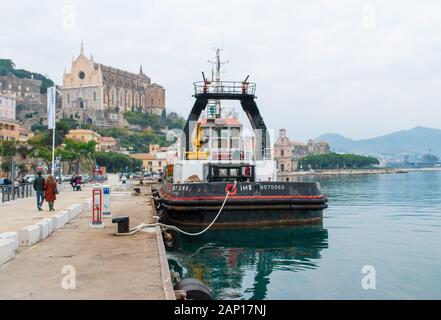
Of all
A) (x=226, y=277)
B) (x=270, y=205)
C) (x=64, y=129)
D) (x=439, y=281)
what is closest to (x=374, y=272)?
(x=439, y=281)

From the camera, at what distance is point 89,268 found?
902cm

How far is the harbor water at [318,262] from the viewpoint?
431 inches

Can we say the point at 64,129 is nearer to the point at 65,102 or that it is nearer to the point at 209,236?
the point at 209,236

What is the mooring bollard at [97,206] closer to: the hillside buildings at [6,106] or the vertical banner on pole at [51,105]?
the vertical banner on pole at [51,105]

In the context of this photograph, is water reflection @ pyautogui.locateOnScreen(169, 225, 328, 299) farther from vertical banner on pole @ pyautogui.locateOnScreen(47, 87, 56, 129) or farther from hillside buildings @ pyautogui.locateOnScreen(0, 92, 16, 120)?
hillside buildings @ pyautogui.locateOnScreen(0, 92, 16, 120)

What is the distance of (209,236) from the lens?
58.9ft

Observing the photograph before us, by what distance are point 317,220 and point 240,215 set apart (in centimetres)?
327

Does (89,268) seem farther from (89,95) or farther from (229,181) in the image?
(89,95)

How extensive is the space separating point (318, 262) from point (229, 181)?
643cm

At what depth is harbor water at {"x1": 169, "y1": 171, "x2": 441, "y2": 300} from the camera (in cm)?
1094

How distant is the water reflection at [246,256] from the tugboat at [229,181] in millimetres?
508

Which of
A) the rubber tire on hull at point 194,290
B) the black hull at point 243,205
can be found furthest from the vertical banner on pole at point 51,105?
the rubber tire on hull at point 194,290

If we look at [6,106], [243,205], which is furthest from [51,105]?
[6,106]
